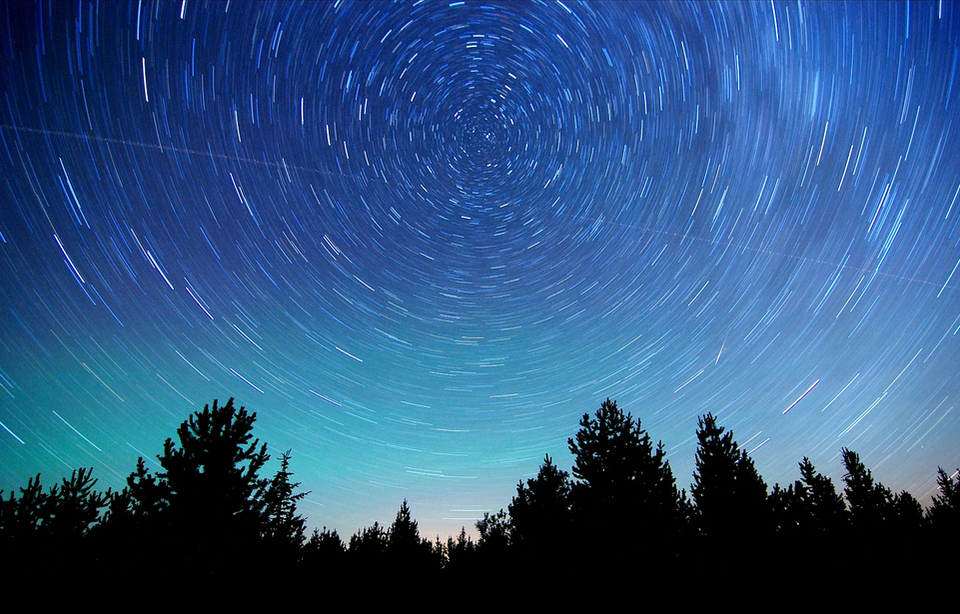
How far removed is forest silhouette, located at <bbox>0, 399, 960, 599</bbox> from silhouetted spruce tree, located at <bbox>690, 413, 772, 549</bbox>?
1.6 inches

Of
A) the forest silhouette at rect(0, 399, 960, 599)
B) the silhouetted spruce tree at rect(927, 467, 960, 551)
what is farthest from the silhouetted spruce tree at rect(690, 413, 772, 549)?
the silhouetted spruce tree at rect(927, 467, 960, 551)

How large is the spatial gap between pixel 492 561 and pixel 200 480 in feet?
49.2

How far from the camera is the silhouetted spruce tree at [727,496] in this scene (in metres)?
12.3

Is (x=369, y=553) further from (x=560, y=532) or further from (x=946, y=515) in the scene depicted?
(x=946, y=515)

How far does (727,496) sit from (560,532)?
258 inches

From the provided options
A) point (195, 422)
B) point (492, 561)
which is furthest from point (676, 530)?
point (195, 422)

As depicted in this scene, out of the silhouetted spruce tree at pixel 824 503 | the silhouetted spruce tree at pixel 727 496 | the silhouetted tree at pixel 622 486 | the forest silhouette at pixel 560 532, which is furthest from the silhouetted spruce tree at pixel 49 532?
the silhouetted spruce tree at pixel 824 503

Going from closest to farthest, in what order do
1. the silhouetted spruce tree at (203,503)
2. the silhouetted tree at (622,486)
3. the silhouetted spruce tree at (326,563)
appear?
1. the silhouetted spruce tree at (203,503)
2. the silhouetted tree at (622,486)
3. the silhouetted spruce tree at (326,563)

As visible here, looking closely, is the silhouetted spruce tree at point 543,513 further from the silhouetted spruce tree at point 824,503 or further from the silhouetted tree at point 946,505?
the silhouetted tree at point 946,505

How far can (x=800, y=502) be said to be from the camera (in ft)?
52.0

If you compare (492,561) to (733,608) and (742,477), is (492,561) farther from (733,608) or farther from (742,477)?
(742,477)

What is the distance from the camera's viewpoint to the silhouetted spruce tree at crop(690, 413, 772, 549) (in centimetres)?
1232

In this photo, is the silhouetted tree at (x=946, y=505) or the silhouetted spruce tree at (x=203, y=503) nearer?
the silhouetted spruce tree at (x=203, y=503)

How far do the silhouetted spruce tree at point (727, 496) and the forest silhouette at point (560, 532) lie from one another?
4cm
